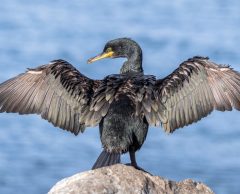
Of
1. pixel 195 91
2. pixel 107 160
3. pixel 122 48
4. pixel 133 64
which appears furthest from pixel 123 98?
pixel 122 48

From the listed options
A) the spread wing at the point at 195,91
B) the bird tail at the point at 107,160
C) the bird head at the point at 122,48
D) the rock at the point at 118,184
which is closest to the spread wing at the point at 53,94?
the bird tail at the point at 107,160

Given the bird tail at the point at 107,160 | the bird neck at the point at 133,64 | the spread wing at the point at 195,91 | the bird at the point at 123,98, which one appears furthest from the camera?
the bird neck at the point at 133,64

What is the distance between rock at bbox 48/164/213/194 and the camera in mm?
6809

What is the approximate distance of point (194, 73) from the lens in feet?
30.0

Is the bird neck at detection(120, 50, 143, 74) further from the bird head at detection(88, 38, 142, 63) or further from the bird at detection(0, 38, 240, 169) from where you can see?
the bird at detection(0, 38, 240, 169)

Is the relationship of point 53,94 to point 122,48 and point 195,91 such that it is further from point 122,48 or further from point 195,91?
point 195,91

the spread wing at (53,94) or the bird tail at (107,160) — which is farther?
the spread wing at (53,94)

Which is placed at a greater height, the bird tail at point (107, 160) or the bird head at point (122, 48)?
the bird head at point (122, 48)

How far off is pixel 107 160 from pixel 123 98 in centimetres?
91

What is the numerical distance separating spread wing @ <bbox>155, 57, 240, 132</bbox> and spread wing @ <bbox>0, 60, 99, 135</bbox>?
2.92ft

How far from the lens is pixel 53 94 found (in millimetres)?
9273

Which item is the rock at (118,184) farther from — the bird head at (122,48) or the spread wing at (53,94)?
the bird head at (122,48)

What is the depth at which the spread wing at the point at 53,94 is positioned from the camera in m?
9.01

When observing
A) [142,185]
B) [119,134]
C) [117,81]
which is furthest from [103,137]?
Result: [142,185]
